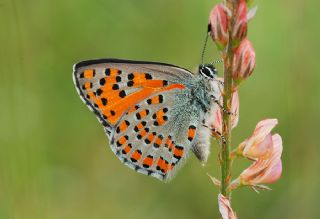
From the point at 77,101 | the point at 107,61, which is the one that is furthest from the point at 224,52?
the point at 77,101

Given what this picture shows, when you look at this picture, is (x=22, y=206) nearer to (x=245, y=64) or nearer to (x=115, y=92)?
(x=115, y=92)

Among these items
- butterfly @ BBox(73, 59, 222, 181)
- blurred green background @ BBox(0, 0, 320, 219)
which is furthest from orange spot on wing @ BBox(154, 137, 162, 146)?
blurred green background @ BBox(0, 0, 320, 219)

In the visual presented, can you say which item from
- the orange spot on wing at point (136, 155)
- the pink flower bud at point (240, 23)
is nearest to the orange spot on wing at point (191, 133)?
the orange spot on wing at point (136, 155)

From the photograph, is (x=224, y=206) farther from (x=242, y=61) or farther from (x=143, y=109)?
(x=143, y=109)

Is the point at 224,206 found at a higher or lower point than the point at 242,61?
lower

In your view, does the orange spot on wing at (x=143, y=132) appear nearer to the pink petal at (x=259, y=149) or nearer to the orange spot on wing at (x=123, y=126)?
the orange spot on wing at (x=123, y=126)

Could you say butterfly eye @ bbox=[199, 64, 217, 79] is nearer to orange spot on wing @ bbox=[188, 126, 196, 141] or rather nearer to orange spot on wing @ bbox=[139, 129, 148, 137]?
orange spot on wing @ bbox=[188, 126, 196, 141]

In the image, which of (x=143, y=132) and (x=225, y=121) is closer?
(x=225, y=121)

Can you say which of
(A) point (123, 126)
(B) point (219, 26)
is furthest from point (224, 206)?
(A) point (123, 126)
